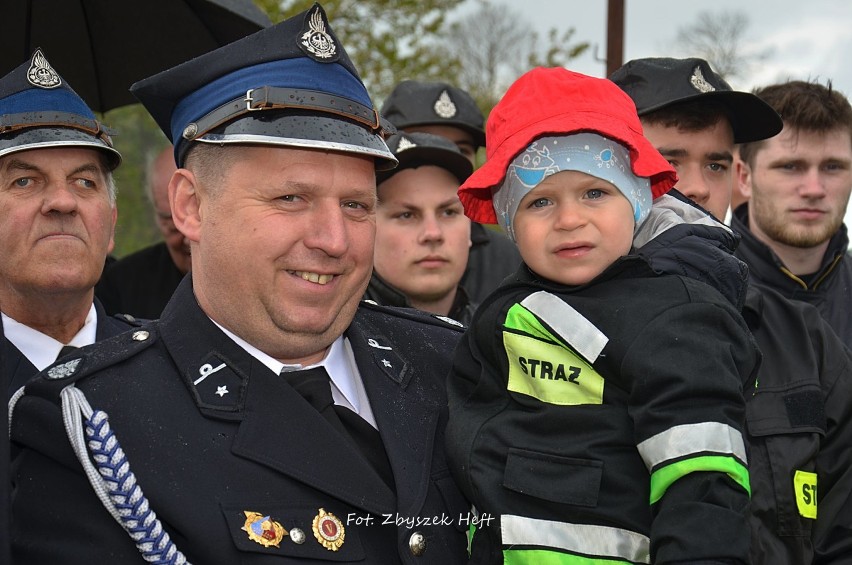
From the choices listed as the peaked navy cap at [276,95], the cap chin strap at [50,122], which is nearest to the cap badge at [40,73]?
the cap chin strap at [50,122]

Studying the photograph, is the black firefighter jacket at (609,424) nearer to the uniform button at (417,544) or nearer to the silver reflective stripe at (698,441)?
the silver reflective stripe at (698,441)

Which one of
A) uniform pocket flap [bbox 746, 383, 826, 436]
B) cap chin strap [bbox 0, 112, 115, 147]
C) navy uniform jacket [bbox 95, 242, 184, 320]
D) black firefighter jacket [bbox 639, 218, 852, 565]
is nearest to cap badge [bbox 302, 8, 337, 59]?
black firefighter jacket [bbox 639, 218, 852, 565]

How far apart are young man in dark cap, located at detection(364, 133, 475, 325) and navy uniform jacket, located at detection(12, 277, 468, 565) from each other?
64.0 inches

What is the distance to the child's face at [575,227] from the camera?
2.65 meters

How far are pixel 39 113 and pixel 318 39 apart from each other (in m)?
1.50

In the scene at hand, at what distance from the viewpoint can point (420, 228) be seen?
4535 millimetres

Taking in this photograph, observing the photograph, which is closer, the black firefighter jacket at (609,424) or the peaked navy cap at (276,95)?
the black firefighter jacket at (609,424)

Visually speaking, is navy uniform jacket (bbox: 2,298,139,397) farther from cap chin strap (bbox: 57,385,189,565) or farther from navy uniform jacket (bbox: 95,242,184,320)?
navy uniform jacket (bbox: 95,242,184,320)

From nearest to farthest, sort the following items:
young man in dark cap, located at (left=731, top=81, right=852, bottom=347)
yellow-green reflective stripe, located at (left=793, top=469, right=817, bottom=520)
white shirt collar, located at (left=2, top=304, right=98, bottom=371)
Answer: yellow-green reflective stripe, located at (left=793, top=469, right=817, bottom=520) → white shirt collar, located at (left=2, top=304, right=98, bottom=371) → young man in dark cap, located at (left=731, top=81, right=852, bottom=347)

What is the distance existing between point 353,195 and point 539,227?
512 mm

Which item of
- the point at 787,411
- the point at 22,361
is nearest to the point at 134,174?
the point at 22,361

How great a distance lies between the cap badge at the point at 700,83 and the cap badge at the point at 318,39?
1.59 m

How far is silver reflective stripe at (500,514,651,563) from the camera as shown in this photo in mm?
2451

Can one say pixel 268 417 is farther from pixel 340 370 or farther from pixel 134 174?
pixel 134 174
